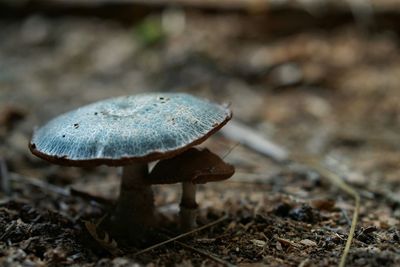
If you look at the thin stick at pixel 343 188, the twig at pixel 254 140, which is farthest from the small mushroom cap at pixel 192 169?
the twig at pixel 254 140

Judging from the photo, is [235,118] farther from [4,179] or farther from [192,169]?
[192,169]

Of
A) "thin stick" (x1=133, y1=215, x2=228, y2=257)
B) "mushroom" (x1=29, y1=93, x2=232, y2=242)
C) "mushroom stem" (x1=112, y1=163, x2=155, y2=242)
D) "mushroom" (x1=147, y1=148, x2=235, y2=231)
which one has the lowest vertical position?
"thin stick" (x1=133, y1=215, x2=228, y2=257)

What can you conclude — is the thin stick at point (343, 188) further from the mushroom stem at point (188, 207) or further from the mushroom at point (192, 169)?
the mushroom stem at point (188, 207)

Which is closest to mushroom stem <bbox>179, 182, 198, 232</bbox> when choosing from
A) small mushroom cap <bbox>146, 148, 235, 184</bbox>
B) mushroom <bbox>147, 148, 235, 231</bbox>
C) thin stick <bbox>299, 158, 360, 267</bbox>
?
mushroom <bbox>147, 148, 235, 231</bbox>

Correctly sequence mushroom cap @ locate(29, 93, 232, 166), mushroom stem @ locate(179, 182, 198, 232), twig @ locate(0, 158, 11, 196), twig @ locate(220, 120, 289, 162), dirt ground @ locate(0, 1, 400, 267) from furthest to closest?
twig @ locate(220, 120, 289, 162) → twig @ locate(0, 158, 11, 196) → mushroom stem @ locate(179, 182, 198, 232) → dirt ground @ locate(0, 1, 400, 267) → mushroom cap @ locate(29, 93, 232, 166)

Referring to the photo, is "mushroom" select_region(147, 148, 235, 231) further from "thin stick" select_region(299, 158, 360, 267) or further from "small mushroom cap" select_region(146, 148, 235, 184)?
"thin stick" select_region(299, 158, 360, 267)

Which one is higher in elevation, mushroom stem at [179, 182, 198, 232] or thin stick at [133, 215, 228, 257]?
mushroom stem at [179, 182, 198, 232]

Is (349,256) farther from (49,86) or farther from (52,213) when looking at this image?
(49,86)

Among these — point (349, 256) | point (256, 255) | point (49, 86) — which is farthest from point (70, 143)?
point (49, 86)
